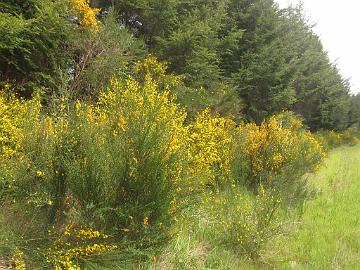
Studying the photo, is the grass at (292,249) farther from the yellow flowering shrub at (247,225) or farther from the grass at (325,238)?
the yellow flowering shrub at (247,225)

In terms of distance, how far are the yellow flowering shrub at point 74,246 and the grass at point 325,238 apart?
2201 mm

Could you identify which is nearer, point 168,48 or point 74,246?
point 74,246

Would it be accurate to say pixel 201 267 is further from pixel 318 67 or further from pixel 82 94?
pixel 318 67

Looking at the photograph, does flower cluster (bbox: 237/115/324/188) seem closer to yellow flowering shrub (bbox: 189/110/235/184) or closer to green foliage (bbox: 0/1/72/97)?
yellow flowering shrub (bbox: 189/110/235/184)

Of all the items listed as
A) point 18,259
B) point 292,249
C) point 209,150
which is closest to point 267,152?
point 209,150

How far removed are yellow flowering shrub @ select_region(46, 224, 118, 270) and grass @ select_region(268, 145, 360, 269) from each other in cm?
220

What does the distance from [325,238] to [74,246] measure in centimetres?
353

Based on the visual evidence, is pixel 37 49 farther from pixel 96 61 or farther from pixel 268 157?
pixel 268 157

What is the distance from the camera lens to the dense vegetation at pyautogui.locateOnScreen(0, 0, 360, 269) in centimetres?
369

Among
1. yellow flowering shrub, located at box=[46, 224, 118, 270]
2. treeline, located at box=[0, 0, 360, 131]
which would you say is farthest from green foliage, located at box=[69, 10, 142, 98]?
yellow flowering shrub, located at box=[46, 224, 118, 270]

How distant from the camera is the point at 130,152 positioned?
3732mm

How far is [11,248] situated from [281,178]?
5.07 metres

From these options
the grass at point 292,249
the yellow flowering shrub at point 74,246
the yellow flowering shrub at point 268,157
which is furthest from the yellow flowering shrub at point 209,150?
the yellow flowering shrub at point 74,246

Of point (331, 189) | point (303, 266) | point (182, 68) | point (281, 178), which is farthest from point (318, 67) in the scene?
point (303, 266)
